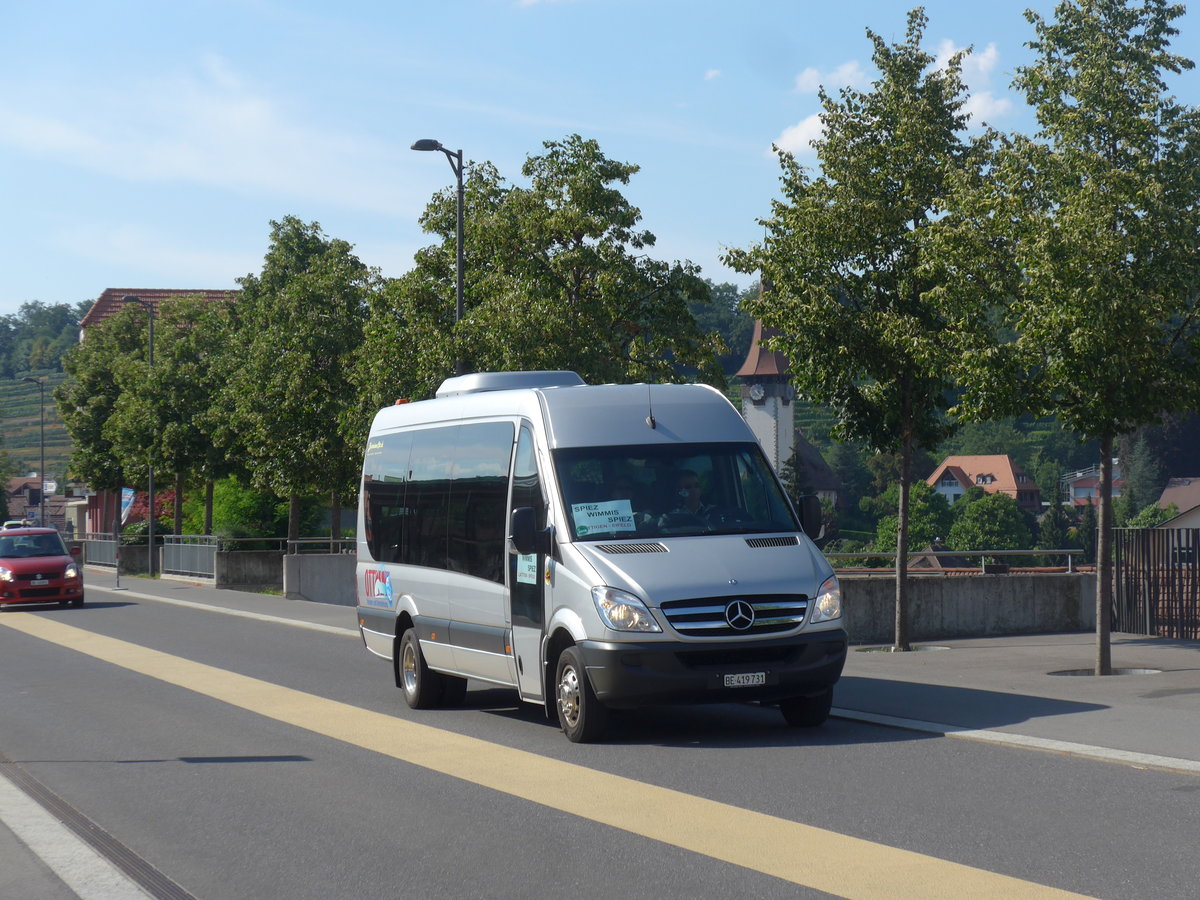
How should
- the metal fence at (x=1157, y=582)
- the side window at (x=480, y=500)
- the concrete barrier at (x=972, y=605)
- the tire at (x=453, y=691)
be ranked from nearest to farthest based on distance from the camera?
the side window at (x=480, y=500) < the tire at (x=453, y=691) < the metal fence at (x=1157, y=582) < the concrete barrier at (x=972, y=605)

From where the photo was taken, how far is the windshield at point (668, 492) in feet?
36.4

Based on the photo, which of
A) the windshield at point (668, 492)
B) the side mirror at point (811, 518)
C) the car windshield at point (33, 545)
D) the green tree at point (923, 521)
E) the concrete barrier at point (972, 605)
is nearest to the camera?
the windshield at point (668, 492)

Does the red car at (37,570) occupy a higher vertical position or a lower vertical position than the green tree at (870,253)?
lower

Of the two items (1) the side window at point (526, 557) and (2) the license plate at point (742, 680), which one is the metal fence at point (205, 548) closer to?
(1) the side window at point (526, 557)

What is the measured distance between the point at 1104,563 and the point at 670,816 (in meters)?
9.22

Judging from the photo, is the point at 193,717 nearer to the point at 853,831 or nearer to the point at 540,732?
the point at 540,732

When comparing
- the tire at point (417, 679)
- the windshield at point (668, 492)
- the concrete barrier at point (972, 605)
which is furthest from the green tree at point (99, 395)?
the windshield at point (668, 492)

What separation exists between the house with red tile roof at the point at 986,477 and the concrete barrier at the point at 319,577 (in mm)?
149588

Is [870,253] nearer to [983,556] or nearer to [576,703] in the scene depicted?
[983,556]

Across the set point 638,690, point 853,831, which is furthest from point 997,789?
point 638,690

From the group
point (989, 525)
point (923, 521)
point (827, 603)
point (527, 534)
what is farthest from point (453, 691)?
point (923, 521)

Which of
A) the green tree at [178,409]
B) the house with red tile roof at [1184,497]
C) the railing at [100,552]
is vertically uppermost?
the green tree at [178,409]

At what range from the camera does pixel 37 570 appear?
96.8 feet

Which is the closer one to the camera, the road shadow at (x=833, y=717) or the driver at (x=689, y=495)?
the road shadow at (x=833, y=717)
